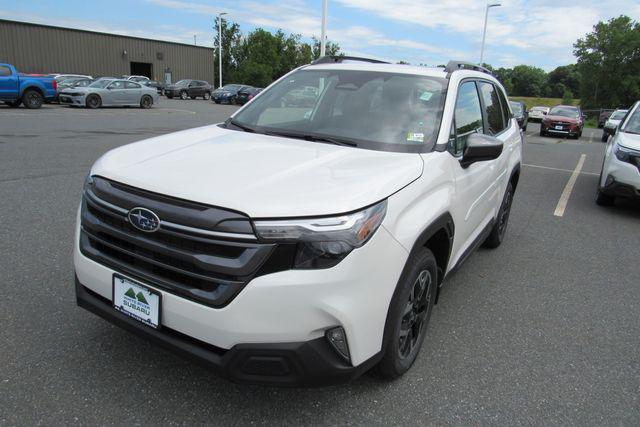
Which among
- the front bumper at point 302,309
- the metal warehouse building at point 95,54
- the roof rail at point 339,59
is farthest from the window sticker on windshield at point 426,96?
the metal warehouse building at point 95,54

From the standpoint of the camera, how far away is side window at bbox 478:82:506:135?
4.36 metres

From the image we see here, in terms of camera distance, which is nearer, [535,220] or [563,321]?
[563,321]

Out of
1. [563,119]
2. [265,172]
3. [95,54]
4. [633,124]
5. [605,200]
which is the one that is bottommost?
[605,200]

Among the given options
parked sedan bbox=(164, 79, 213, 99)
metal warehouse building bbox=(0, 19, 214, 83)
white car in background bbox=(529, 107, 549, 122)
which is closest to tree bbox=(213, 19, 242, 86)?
metal warehouse building bbox=(0, 19, 214, 83)

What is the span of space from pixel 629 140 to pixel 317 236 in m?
6.92

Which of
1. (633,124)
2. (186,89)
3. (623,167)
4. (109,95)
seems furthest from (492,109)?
(186,89)

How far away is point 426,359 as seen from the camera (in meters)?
3.14

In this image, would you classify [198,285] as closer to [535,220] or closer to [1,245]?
[1,245]

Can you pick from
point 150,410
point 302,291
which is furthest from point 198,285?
point 150,410

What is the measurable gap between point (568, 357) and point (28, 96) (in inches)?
852

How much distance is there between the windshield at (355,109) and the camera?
3.20 meters

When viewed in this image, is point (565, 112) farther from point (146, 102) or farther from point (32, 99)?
point (32, 99)

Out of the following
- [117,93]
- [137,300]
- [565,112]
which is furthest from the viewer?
[565,112]

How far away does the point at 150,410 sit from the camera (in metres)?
2.47
